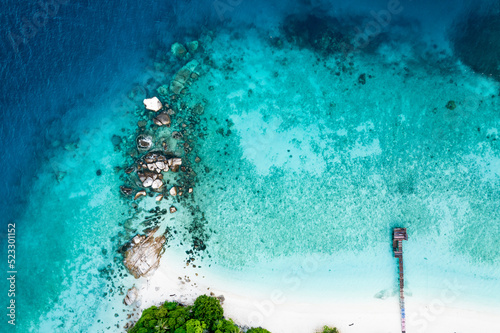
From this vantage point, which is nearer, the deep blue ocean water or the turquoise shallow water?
the turquoise shallow water

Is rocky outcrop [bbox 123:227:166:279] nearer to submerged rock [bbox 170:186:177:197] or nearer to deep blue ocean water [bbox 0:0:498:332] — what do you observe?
submerged rock [bbox 170:186:177:197]

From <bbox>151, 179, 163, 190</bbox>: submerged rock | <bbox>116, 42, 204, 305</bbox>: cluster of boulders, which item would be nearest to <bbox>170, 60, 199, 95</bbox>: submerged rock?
<bbox>116, 42, 204, 305</bbox>: cluster of boulders

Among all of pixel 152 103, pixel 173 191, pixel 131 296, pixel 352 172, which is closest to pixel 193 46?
pixel 152 103

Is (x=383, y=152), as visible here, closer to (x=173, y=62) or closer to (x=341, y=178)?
(x=341, y=178)

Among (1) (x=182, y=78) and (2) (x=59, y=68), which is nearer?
(1) (x=182, y=78)

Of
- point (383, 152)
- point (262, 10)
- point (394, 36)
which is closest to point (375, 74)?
point (394, 36)

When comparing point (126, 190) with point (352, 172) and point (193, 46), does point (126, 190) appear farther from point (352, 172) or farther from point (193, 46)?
point (352, 172)
